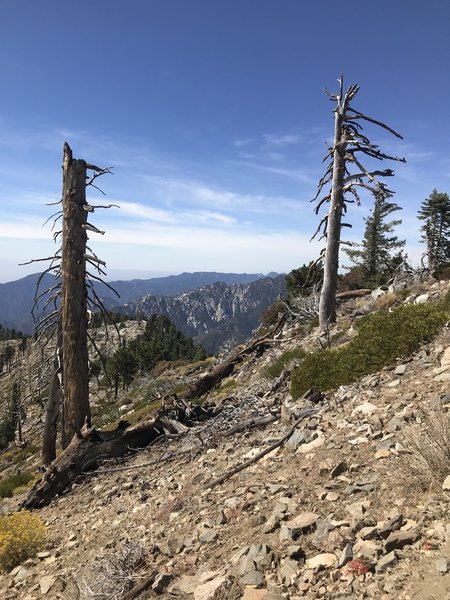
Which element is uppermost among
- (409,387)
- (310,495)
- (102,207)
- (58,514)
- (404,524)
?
(102,207)

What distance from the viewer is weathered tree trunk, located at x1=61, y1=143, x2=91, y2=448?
10273 mm

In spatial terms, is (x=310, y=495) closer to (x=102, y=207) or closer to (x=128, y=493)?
(x=128, y=493)

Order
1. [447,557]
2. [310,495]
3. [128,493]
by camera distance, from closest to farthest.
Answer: [447,557]
[310,495]
[128,493]

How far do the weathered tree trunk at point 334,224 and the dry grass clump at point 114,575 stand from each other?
42.1ft

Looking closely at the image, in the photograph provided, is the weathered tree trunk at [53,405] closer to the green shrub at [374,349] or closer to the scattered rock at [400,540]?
the green shrub at [374,349]

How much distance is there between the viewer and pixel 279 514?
176 inches

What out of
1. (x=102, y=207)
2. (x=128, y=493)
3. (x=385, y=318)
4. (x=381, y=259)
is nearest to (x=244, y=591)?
(x=128, y=493)

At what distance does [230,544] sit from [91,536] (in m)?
2.68

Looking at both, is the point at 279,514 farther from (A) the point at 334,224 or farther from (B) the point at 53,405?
(A) the point at 334,224

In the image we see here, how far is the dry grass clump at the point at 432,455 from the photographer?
3.90m

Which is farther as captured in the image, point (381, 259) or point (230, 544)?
point (381, 259)

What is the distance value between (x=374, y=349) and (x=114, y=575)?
20.5ft

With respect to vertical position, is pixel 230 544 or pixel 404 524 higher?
pixel 404 524

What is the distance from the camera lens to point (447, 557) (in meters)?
3.00
